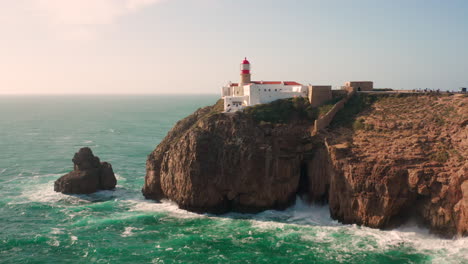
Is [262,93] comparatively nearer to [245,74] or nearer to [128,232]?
[245,74]

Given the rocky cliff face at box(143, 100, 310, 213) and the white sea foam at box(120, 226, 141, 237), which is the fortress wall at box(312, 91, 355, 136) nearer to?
the rocky cliff face at box(143, 100, 310, 213)

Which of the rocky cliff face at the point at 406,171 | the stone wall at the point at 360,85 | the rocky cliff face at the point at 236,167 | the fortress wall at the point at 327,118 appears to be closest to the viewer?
the rocky cliff face at the point at 406,171

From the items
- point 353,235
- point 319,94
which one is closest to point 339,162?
point 353,235

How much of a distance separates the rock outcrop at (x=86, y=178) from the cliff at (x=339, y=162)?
7.86 metres

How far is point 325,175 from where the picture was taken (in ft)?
177

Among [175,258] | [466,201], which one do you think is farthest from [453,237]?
[175,258]

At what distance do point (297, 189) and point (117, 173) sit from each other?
3752 centimetres

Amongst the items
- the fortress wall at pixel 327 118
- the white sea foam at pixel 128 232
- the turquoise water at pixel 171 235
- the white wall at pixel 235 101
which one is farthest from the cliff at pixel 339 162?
the white sea foam at pixel 128 232

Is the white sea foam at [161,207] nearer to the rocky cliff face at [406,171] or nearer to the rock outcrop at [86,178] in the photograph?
the rock outcrop at [86,178]

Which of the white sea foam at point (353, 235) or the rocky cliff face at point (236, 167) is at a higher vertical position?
the rocky cliff face at point (236, 167)

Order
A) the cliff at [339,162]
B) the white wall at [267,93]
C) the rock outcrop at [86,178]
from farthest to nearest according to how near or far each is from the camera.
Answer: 1. the white wall at [267,93]
2. the rock outcrop at [86,178]
3. the cliff at [339,162]

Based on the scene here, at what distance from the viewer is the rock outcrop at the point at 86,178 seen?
6256 cm

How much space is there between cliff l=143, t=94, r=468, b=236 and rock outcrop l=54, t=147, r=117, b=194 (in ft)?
25.8

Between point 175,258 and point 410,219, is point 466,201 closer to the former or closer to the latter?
point 410,219
